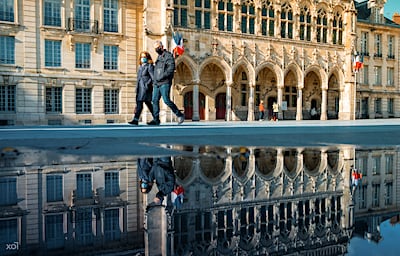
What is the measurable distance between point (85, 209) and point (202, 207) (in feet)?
2.73

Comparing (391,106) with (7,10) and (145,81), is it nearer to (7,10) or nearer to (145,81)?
(145,81)

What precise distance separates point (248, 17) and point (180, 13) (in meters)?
6.27

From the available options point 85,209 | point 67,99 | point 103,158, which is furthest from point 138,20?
point 85,209

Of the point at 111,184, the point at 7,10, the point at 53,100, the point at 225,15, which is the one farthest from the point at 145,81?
the point at 225,15

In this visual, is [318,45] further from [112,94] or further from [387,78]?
[112,94]

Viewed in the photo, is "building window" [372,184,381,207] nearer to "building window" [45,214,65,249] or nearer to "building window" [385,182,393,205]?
"building window" [385,182,393,205]

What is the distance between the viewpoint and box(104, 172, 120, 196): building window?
9.98 feet

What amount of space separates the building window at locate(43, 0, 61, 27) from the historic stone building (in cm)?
7

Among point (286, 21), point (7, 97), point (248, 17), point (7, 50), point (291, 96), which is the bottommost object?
point (7, 97)

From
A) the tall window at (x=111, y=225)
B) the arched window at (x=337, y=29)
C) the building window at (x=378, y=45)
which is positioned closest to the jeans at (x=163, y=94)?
the tall window at (x=111, y=225)

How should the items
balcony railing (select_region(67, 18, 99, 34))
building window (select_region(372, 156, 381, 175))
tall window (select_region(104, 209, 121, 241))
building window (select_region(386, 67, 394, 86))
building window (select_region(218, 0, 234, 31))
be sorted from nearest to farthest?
tall window (select_region(104, 209, 121, 241))
building window (select_region(372, 156, 381, 175))
balcony railing (select_region(67, 18, 99, 34))
building window (select_region(218, 0, 234, 31))
building window (select_region(386, 67, 394, 86))

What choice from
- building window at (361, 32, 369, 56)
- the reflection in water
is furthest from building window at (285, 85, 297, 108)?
the reflection in water

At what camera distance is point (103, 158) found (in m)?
4.85

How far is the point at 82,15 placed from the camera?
2512cm
